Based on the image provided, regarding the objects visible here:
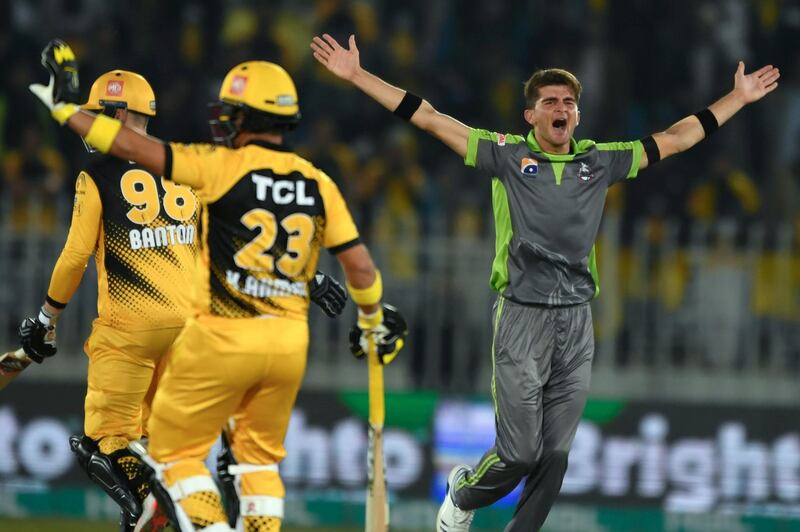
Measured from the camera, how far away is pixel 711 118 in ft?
28.9

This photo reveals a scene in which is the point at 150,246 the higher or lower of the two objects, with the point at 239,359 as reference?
higher

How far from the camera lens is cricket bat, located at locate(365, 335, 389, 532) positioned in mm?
7547

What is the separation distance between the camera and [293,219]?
6898mm

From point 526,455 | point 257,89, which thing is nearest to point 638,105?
point 526,455

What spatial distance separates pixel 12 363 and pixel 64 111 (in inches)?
104

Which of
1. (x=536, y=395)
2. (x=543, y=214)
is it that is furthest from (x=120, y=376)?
(x=543, y=214)

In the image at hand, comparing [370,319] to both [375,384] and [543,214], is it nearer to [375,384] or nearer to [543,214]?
[375,384]

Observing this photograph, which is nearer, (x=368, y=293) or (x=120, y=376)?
(x=368, y=293)

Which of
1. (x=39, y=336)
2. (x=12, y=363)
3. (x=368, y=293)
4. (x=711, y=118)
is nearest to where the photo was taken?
(x=368, y=293)

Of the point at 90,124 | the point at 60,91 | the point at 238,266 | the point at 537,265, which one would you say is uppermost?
the point at 60,91

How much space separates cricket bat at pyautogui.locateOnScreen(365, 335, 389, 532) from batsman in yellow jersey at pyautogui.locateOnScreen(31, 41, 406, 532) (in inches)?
22.1

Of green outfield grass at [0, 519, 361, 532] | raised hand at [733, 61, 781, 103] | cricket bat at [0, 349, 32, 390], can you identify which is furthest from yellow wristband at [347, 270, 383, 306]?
green outfield grass at [0, 519, 361, 532]

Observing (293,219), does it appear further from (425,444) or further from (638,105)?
(638,105)

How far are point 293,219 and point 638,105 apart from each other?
409 inches
